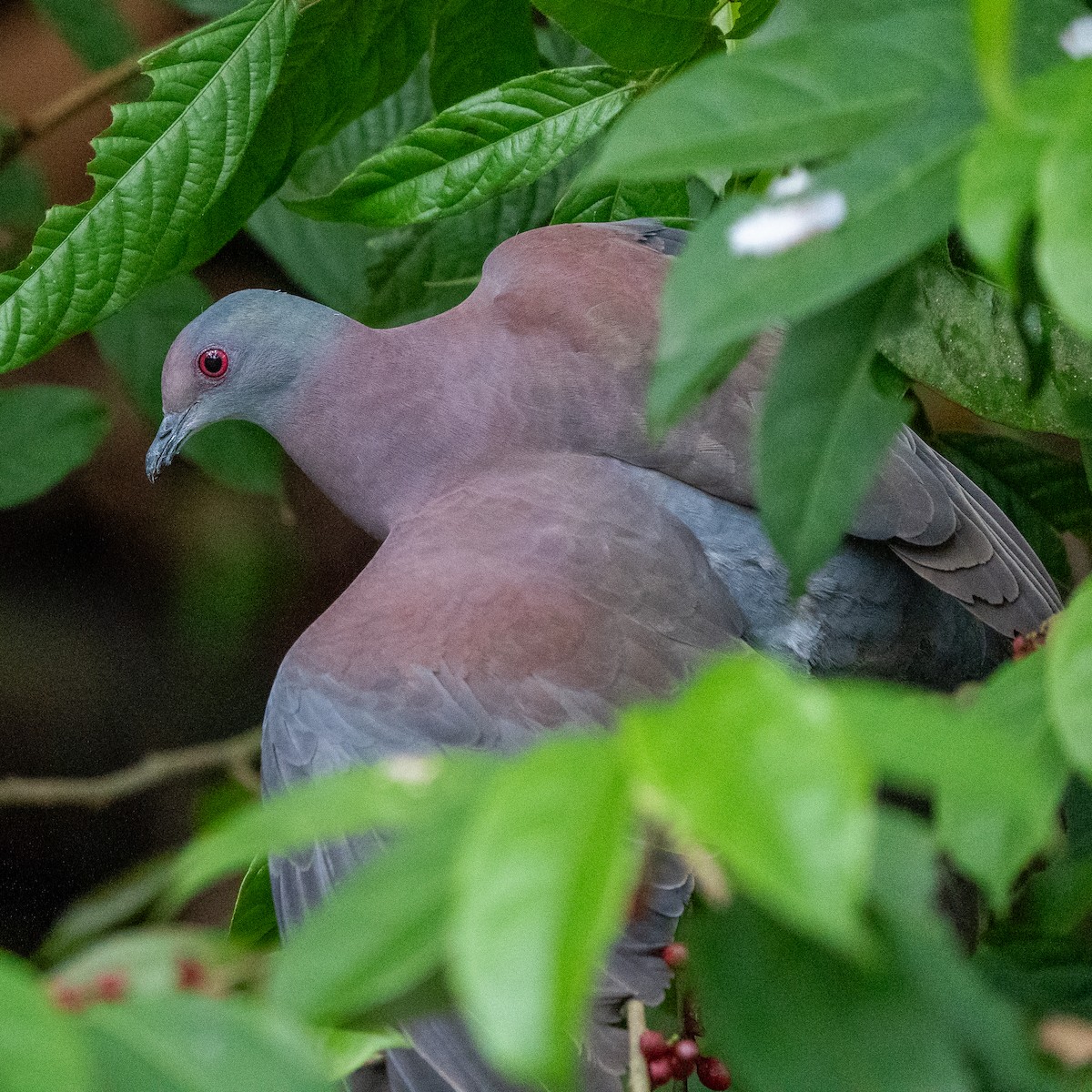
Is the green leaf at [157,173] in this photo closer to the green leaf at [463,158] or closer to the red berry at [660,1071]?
the green leaf at [463,158]

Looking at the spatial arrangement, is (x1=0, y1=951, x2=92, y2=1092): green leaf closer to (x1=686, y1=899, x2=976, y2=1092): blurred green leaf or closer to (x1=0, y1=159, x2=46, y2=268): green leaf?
(x1=686, y1=899, x2=976, y2=1092): blurred green leaf

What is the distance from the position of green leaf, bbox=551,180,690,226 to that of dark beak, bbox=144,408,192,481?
46 centimetres

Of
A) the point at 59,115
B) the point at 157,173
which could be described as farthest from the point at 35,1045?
the point at 59,115

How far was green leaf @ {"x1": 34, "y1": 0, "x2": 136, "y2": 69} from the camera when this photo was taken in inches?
65.1

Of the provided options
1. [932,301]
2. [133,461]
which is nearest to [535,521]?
[932,301]

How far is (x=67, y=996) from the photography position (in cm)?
38

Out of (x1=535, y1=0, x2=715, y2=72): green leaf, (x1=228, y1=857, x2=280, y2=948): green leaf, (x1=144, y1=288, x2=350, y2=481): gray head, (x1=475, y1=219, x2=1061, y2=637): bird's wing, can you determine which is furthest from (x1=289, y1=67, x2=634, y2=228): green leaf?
(x1=228, y1=857, x2=280, y2=948): green leaf

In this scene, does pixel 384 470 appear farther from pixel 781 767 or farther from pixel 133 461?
pixel 133 461

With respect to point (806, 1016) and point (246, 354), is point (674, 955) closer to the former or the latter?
point (806, 1016)

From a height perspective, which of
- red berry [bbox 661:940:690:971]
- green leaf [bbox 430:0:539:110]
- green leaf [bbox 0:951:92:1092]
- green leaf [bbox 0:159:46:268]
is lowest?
red berry [bbox 661:940:690:971]

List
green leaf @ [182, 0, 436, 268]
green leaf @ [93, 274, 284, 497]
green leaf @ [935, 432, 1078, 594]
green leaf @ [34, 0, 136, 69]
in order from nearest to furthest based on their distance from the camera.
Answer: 1. green leaf @ [182, 0, 436, 268]
2. green leaf @ [935, 432, 1078, 594]
3. green leaf @ [93, 274, 284, 497]
4. green leaf @ [34, 0, 136, 69]

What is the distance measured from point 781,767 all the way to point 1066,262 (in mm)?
151

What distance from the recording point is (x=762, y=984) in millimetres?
354

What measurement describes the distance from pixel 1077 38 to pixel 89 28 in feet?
4.89
